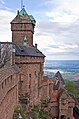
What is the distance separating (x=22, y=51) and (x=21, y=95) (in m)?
4.59

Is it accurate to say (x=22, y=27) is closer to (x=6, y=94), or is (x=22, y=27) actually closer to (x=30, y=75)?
(x=30, y=75)

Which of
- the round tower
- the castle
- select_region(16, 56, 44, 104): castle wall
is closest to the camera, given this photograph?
the castle

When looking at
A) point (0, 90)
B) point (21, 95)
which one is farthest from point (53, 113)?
point (0, 90)

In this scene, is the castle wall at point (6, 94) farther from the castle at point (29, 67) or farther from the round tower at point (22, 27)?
the round tower at point (22, 27)

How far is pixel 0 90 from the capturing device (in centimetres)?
1568

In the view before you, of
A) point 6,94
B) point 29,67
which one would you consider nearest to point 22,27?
point 29,67

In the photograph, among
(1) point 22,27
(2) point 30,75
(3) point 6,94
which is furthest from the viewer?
(1) point 22,27

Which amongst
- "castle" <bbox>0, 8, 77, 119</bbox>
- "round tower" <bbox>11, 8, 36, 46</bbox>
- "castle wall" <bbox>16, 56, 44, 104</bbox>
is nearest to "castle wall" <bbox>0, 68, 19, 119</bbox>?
"castle" <bbox>0, 8, 77, 119</bbox>

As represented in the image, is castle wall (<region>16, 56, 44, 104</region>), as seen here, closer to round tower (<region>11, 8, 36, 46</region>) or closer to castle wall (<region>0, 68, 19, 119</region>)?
round tower (<region>11, 8, 36, 46</region>)

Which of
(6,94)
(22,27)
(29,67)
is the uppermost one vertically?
(22,27)

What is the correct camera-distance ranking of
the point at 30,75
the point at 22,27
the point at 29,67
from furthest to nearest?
1. the point at 22,27
2. the point at 30,75
3. the point at 29,67

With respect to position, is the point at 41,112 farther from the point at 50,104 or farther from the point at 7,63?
the point at 7,63

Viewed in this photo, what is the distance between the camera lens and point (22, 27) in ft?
139

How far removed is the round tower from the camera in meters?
41.8
